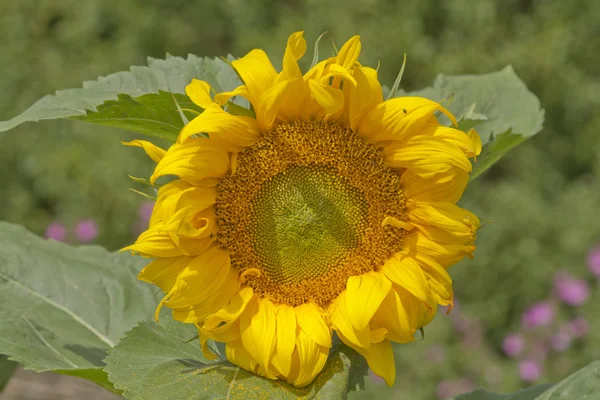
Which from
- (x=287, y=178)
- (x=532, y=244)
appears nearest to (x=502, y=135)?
(x=287, y=178)

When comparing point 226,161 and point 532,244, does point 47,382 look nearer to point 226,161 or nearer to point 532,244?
point 226,161

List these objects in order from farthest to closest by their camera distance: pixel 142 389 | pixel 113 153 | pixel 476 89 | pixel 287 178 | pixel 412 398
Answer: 1. pixel 113 153
2. pixel 412 398
3. pixel 476 89
4. pixel 287 178
5. pixel 142 389

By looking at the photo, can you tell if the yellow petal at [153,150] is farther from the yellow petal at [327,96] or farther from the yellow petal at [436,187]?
the yellow petal at [436,187]

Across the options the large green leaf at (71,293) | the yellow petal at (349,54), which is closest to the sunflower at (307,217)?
the yellow petal at (349,54)

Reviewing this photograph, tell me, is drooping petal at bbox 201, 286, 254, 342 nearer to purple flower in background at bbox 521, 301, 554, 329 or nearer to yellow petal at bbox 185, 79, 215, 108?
yellow petal at bbox 185, 79, 215, 108

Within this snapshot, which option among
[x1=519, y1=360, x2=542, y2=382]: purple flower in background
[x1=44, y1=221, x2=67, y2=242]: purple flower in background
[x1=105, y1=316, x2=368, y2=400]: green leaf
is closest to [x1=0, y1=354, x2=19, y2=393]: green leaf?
[x1=105, y1=316, x2=368, y2=400]: green leaf
